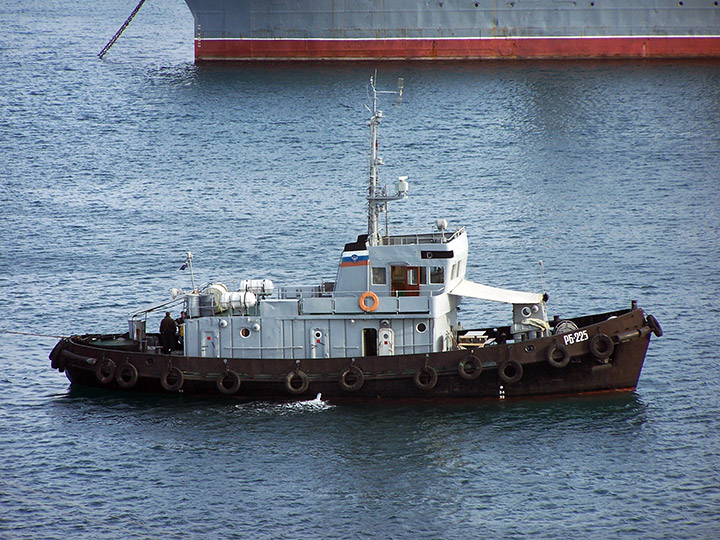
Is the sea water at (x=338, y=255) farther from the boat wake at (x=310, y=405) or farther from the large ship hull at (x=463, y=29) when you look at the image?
the large ship hull at (x=463, y=29)

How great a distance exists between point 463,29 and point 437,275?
63.3 metres

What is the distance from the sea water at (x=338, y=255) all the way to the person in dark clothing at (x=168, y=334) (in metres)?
1.50

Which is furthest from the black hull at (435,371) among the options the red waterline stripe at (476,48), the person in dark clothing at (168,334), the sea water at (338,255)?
the red waterline stripe at (476,48)

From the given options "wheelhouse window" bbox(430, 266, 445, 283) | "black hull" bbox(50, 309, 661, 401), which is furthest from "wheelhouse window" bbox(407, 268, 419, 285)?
"black hull" bbox(50, 309, 661, 401)

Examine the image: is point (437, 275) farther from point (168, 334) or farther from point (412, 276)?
point (168, 334)

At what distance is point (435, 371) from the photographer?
1302 inches

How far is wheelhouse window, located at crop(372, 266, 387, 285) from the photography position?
33688 millimetres

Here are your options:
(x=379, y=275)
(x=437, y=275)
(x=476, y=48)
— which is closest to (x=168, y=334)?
(x=379, y=275)

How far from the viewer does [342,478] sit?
3008 centimetres

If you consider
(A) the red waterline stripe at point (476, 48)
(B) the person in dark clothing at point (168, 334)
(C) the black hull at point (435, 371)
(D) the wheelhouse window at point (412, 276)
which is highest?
(A) the red waterline stripe at point (476, 48)

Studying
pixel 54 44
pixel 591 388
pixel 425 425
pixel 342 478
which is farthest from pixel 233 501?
pixel 54 44

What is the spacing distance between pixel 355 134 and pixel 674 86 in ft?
85.3

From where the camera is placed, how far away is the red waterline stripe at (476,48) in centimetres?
9288

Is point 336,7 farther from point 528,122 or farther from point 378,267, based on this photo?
point 378,267
